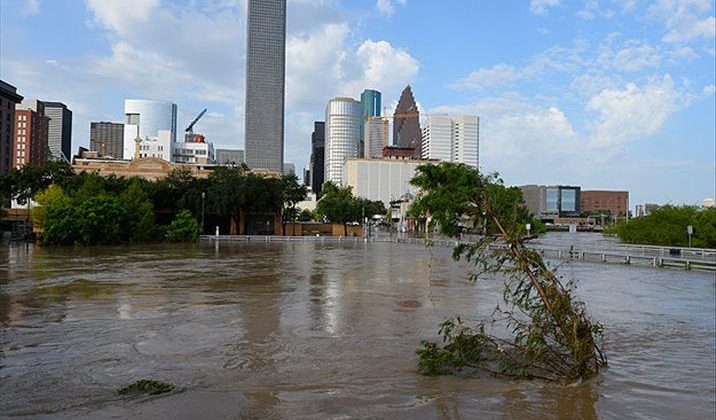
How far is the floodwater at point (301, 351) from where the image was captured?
851 centimetres

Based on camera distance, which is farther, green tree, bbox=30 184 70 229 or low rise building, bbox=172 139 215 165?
low rise building, bbox=172 139 215 165

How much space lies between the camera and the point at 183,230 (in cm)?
6303

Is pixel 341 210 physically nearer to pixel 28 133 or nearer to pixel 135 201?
pixel 135 201

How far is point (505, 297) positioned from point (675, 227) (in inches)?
2000

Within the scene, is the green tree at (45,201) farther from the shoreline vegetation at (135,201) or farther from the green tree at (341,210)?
the green tree at (341,210)

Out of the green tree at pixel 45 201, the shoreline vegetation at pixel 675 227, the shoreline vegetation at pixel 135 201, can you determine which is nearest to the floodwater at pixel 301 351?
the shoreline vegetation at pixel 135 201

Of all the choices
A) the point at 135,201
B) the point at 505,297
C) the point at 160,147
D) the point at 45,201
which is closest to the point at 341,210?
the point at 135,201

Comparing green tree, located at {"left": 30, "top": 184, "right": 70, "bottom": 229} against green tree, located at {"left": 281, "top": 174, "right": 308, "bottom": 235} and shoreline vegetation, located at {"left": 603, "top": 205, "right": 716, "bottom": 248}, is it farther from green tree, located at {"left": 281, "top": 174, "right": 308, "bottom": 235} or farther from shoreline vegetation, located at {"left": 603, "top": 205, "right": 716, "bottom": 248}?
shoreline vegetation, located at {"left": 603, "top": 205, "right": 716, "bottom": 248}

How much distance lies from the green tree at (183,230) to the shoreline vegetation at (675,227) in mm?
44974

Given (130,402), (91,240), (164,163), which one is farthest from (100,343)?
(164,163)

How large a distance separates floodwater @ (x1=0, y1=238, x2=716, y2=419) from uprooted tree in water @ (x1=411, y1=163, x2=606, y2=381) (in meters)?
0.38

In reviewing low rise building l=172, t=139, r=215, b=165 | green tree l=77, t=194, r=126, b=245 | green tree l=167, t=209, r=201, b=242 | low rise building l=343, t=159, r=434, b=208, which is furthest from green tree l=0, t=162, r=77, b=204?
low rise building l=343, t=159, r=434, b=208

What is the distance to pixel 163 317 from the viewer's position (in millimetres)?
15102

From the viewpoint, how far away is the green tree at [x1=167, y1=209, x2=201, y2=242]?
6241cm
